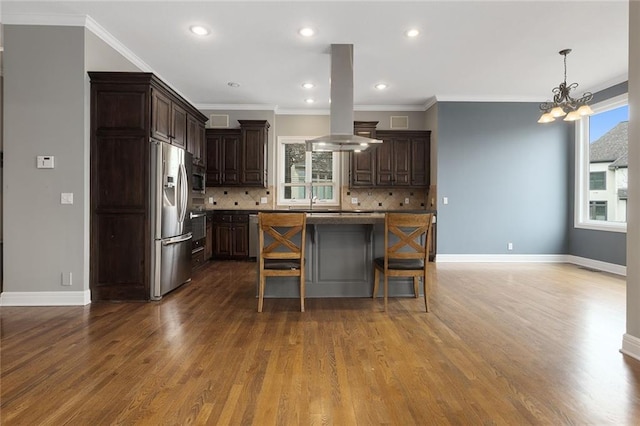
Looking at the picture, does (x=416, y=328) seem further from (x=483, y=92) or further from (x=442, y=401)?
(x=483, y=92)

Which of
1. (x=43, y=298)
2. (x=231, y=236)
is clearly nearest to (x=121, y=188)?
(x=43, y=298)

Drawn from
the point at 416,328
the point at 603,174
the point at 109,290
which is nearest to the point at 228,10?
the point at 109,290

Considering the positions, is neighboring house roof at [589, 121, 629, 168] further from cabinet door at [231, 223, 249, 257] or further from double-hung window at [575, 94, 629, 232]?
cabinet door at [231, 223, 249, 257]

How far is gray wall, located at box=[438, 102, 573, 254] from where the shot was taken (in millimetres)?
6598

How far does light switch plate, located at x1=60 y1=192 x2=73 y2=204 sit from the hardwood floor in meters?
1.10

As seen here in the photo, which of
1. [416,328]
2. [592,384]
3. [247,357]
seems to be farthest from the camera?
[416,328]

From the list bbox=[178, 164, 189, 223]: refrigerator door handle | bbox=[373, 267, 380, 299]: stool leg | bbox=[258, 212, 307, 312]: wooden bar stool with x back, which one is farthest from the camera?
bbox=[178, 164, 189, 223]: refrigerator door handle

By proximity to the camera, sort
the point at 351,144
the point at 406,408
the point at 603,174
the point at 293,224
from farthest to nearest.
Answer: the point at 603,174
the point at 351,144
the point at 293,224
the point at 406,408

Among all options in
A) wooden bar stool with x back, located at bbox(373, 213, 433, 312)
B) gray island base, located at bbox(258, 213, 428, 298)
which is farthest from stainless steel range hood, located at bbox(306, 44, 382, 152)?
wooden bar stool with x back, located at bbox(373, 213, 433, 312)

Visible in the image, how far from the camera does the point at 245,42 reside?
14.2ft

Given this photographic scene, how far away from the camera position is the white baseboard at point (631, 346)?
2.44 m

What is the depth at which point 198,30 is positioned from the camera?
4.02 meters

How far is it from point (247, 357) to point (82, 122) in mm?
3071

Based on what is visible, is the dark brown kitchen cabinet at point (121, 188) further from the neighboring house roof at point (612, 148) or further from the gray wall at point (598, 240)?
the neighboring house roof at point (612, 148)
